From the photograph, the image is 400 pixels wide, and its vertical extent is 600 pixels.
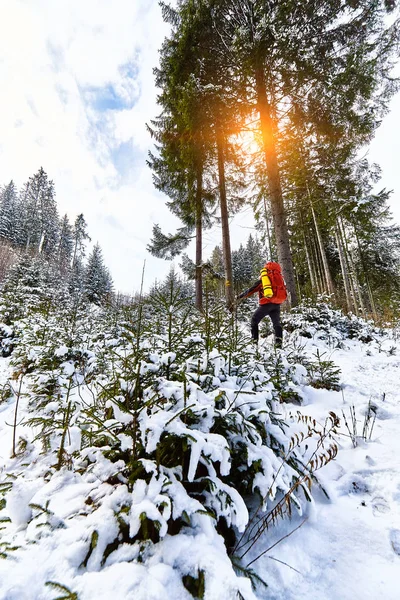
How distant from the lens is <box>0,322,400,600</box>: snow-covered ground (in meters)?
0.92

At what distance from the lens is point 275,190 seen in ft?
26.0

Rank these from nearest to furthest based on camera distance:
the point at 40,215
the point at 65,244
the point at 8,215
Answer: the point at 40,215 → the point at 8,215 → the point at 65,244

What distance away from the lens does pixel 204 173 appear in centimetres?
1227

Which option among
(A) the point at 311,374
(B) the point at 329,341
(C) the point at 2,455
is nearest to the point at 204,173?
(B) the point at 329,341

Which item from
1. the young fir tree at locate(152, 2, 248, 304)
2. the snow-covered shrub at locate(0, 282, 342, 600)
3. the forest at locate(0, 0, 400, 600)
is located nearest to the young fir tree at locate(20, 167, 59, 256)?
A: the forest at locate(0, 0, 400, 600)

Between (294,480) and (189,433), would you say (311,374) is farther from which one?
(189,433)

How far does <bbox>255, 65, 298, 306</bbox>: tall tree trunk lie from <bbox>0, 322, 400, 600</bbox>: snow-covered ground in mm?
5809

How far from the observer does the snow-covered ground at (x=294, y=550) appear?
0.92m

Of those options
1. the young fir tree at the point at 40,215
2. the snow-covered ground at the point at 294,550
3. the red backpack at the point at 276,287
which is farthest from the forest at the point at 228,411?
the young fir tree at the point at 40,215

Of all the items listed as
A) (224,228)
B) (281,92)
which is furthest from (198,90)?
(224,228)

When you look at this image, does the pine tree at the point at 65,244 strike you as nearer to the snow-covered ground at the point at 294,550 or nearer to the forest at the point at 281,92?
the forest at the point at 281,92

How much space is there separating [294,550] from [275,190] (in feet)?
27.6

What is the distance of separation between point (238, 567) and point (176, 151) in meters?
12.8

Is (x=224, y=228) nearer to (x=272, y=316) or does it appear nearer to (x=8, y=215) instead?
(x=272, y=316)
